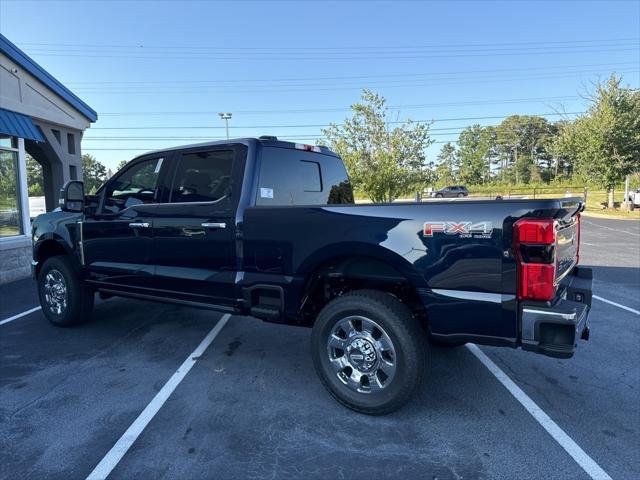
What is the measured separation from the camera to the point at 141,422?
3.15 metres

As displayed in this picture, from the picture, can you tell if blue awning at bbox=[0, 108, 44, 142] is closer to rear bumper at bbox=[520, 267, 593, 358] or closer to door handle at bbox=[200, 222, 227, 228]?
door handle at bbox=[200, 222, 227, 228]

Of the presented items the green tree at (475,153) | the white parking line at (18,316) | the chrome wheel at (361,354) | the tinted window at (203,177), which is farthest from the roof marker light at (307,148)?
the green tree at (475,153)

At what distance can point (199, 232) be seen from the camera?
399cm

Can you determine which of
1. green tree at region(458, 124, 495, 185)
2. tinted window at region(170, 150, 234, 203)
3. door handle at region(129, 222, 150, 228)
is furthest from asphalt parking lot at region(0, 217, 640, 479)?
green tree at region(458, 124, 495, 185)

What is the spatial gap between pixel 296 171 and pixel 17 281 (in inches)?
302

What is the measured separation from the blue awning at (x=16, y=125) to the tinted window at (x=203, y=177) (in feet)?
22.5

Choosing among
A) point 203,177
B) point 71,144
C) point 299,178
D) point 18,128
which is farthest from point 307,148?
point 71,144

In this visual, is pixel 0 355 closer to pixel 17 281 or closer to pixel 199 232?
pixel 199 232

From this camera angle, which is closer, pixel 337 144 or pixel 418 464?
pixel 418 464

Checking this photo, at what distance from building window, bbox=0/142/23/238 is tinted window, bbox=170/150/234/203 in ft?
24.2

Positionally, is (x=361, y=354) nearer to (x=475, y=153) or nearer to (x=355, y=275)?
(x=355, y=275)

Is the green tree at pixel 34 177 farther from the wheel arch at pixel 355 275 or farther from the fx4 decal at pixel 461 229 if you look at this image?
the fx4 decal at pixel 461 229

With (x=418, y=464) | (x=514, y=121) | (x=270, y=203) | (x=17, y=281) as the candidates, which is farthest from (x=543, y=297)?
(x=514, y=121)

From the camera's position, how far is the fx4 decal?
108 inches
